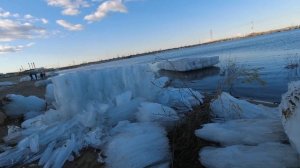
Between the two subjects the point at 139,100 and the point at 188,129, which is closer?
the point at 188,129

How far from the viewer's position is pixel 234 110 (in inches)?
196

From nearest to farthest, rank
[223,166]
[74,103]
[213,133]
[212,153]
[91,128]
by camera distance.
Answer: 1. [223,166]
2. [212,153]
3. [213,133]
4. [91,128]
5. [74,103]

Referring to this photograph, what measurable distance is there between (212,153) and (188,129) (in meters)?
0.93

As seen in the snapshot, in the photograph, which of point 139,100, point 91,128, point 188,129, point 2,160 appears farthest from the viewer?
point 139,100

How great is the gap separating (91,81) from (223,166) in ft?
16.1

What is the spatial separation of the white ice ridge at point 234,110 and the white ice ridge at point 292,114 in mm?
1454

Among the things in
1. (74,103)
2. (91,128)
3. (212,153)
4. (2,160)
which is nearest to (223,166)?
(212,153)

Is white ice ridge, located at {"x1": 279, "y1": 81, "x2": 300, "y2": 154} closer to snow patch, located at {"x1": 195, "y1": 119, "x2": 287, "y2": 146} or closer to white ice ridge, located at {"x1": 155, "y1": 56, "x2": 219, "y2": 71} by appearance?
snow patch, located at {"x1": 195, "y1": 119, "x2": 287, "y2": 146}

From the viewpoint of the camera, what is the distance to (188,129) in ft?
15.3

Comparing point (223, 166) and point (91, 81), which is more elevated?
point (91, 81)

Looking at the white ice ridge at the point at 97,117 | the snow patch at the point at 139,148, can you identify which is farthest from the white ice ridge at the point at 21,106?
the snow patch at the point at 139,148

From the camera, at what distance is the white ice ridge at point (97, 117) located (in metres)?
5.13

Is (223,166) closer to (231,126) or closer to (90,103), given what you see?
(231,126)

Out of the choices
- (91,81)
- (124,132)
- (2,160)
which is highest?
(91,81)
